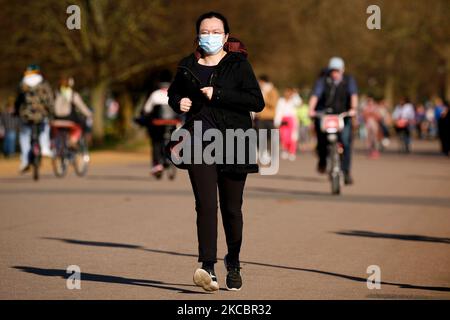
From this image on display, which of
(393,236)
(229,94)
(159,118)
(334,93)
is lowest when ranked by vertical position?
(393,236)

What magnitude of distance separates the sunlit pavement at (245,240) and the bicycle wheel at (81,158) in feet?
3.54

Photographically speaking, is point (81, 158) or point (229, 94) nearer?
point (229, 94)

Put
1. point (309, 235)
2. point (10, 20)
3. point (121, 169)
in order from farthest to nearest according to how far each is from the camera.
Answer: point (10, 20) → point (121, 169) → point (309, 235)

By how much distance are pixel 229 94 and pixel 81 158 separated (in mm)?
14367

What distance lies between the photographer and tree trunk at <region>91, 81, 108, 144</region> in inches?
1652

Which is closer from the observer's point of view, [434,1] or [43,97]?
[43,97]

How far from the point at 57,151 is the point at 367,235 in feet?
34.5

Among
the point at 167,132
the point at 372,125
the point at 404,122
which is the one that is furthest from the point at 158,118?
the point at 404,122

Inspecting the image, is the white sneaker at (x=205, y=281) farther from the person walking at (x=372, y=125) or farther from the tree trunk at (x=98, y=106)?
the tree trunk at (x=98, y=106)

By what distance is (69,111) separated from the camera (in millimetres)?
21766

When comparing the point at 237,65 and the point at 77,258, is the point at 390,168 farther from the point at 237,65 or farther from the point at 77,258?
the point at 237,65

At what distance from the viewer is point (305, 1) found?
6075 centimetres
